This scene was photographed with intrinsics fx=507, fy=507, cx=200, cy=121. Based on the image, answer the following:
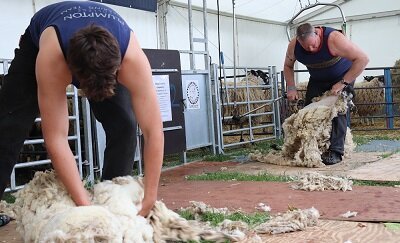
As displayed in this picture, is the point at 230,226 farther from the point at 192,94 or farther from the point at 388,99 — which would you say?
the point at 388,99

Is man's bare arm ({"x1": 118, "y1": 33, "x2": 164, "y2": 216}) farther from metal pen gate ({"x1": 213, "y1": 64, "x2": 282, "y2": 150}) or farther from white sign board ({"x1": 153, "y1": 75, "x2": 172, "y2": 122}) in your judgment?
metal pen gate ({"x1": 213, "y1": 64, "x2": 282, "y2": 150})

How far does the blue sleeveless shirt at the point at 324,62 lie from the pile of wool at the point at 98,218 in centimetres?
331

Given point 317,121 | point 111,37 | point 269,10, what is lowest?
point 317,121

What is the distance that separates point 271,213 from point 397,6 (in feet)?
43.5

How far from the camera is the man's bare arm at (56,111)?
211 cm

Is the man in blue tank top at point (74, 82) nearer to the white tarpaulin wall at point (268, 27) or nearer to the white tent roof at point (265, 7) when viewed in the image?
the white tarpaulin wall at point (268, 27)

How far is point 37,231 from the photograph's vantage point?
2.11m

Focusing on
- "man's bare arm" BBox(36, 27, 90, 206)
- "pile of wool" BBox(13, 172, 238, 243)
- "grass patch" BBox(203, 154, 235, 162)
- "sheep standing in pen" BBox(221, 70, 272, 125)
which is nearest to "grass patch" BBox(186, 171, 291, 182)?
"grass patch" BBox(203, 154, 235, 162)

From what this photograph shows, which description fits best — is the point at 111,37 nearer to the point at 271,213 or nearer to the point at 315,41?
the point at 271,213

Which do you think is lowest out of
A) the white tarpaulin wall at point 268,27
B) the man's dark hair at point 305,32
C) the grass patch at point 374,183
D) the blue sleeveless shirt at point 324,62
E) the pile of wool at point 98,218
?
the grass patch at point 374,183

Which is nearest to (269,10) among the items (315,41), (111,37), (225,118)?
(225,118)

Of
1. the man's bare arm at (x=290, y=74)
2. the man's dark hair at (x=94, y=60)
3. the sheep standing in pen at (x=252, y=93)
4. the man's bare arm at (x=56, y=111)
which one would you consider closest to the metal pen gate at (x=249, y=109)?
the sheep standing in pen at (x=252, y=93)

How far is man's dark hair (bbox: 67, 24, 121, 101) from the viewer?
6.11 feet

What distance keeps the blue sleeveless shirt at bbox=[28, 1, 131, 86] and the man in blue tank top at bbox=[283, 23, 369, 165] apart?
3.23m
